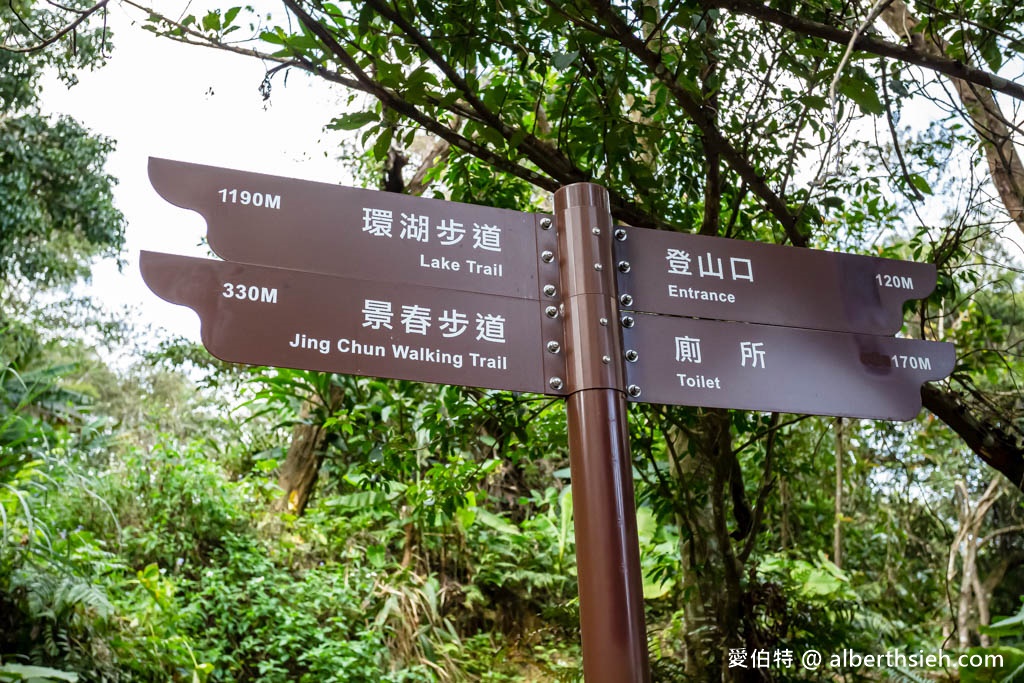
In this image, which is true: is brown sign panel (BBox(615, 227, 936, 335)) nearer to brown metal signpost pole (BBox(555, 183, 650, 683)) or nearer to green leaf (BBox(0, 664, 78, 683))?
brown metal signpost pole (BBox(555, 183, 650, 683))

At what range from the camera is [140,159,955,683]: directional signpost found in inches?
64.3

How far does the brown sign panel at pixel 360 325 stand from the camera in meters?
1.62

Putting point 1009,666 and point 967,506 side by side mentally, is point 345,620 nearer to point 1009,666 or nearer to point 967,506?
point 1009,666

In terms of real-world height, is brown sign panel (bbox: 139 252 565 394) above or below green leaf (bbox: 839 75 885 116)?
below

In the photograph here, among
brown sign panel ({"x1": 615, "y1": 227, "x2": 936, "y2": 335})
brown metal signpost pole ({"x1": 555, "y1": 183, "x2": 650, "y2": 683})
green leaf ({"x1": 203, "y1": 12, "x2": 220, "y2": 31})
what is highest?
green leaf ({"x1": 203, "y1": 12, "x2": 220, "y2": 31})

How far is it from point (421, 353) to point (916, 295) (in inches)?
53.6

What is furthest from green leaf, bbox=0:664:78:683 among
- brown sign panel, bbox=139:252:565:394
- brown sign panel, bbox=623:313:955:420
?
brown sign panel, bbox=623:313:955:420

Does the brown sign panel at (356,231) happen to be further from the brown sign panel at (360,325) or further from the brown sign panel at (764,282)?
the brown sign panel at (764,282)

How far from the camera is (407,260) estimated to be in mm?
1834

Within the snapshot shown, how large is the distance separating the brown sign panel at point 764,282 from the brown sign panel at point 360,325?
27 centimetres

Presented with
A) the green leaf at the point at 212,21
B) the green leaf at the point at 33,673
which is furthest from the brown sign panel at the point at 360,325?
the green leaf at the point at 33,673

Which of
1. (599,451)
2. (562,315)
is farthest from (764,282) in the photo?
(599,451)

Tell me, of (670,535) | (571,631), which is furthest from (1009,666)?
(670,535)

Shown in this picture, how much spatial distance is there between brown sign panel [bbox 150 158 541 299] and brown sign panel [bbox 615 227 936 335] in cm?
26
